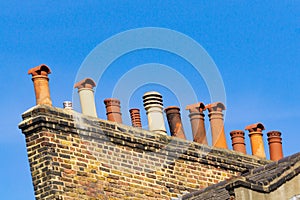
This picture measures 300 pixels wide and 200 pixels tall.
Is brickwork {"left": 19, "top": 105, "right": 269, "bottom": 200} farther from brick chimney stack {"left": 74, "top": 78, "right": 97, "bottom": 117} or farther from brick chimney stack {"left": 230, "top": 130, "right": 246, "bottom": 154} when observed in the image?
brick chimney stack {"left": 230, "top": 130, "right": 246, "bottom": 154}

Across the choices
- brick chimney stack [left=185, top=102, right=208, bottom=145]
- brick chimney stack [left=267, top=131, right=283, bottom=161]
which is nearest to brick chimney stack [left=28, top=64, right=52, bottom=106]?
brick chimney stack [left=185, top=102, right=208, bottom=145]

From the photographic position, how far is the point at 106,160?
26.5 metres

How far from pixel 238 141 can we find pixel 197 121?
1439 mm

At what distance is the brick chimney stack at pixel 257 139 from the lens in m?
30.2

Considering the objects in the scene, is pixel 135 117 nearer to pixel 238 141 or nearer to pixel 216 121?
pixel 216 121

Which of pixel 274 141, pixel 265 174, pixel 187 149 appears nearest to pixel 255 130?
pixel 274 141

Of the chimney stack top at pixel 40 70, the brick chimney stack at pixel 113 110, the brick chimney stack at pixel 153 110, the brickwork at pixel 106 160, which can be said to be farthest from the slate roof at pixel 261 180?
the chimney stack top at pixel 40 70

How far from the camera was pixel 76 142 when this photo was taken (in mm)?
26109

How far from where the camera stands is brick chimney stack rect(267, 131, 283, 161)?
30234 millimetres

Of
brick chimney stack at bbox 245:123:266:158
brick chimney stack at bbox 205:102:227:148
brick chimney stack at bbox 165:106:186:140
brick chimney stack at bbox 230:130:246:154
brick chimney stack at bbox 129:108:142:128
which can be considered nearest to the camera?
brick chimney stack at bbox 129:108:142:128

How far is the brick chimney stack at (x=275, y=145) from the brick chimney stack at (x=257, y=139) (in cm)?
20

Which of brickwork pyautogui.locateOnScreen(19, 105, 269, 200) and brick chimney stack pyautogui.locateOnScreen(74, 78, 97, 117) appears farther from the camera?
brick chimney stack pyautogui.locateOnScreen(74, 78, 97, 117)

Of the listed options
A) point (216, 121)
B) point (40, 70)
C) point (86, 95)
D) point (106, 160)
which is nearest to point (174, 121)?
point (216, 121)

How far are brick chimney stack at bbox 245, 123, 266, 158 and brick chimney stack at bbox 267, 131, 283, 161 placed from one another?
0.67 ft
